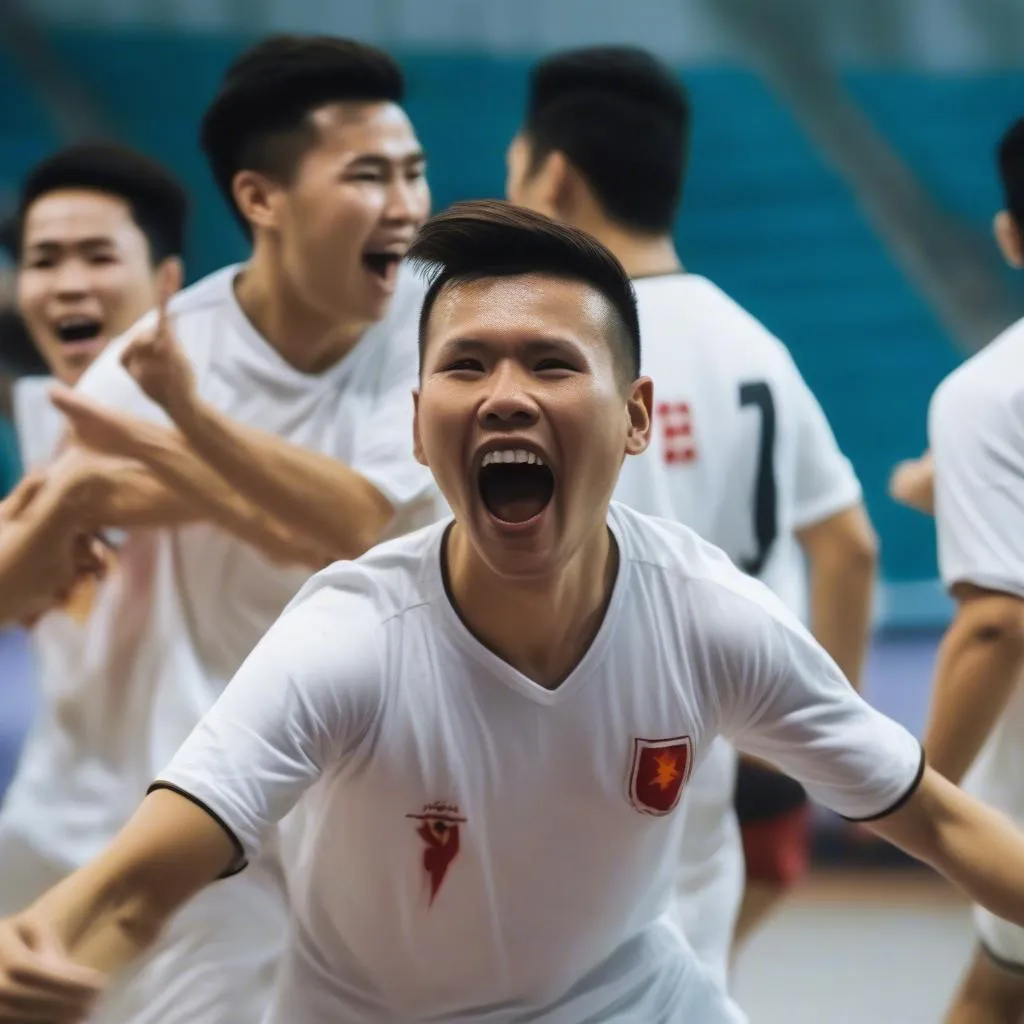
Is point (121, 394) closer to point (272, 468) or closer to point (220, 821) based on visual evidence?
point (272, 468)

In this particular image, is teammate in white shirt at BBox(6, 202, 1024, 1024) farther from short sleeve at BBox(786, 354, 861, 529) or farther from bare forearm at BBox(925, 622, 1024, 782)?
short sleeve at BBox(786, 354, 861, 529)

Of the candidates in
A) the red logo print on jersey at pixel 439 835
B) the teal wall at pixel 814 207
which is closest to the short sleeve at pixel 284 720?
the red logo print on jersey at pixel 439 835

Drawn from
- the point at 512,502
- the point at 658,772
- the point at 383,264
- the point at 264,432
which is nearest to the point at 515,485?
the point at 512,502

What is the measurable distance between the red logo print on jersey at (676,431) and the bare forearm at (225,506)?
63 cm

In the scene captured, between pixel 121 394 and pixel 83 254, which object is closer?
pixel 121 394

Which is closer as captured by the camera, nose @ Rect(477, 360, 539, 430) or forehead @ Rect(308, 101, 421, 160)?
nose @ Rect(477, 360, 539, 430)

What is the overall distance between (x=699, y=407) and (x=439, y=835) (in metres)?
1.36

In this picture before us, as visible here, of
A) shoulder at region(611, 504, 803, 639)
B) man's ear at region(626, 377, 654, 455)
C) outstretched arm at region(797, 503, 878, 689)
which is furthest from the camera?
outstretched arm at region(797, 503, 878, 689)

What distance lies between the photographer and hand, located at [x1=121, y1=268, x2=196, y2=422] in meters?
3.10

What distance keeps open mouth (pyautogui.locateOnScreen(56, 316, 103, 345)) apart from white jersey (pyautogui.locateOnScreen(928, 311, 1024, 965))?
1.78 m

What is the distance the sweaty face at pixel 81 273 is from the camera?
Answer: 405cm

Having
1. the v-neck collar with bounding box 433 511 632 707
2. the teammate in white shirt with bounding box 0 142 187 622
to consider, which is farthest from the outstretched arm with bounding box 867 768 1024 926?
the teammate in white shirt with bounding box 0 142 187 622

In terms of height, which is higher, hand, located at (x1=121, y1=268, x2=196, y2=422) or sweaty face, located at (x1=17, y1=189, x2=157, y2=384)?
hand, located at (x1=121, y1=268, x2=196, y2=422)

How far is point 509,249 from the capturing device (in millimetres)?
2238
